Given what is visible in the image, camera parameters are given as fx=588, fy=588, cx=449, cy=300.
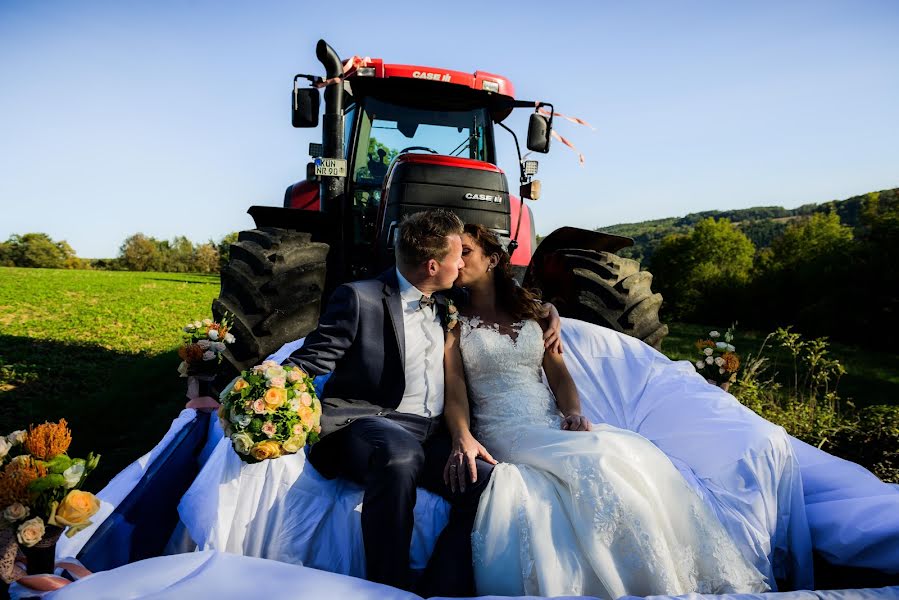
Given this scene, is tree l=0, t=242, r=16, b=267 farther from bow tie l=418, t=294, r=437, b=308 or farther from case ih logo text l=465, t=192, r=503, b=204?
bow tie l=418, t=294, r=437, b=308

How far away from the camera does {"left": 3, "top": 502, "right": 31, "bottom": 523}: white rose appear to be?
66.5 inches

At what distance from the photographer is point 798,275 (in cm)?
1588

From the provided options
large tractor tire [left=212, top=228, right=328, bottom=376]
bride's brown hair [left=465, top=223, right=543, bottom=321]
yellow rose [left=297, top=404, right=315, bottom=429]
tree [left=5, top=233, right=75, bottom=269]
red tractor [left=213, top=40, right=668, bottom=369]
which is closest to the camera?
yellow rose [left=297, top=404, right=315, bottom=429]

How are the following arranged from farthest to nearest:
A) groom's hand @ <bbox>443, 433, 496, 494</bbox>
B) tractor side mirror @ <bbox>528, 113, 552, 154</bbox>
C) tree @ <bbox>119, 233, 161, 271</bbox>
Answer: tree @ <bbox>119, 233, 161, 271</bbox>, tractor side mirror @ <bbox>528, 113, 552, 154</bbox>, groom's hand @ <bbox>443, 433, 496, 494</bbox>

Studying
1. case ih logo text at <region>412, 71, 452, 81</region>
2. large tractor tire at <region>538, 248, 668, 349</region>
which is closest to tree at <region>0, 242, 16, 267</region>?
case ih logo text at <region>412, 71, 452, 81</region>

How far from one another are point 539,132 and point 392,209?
1692mm

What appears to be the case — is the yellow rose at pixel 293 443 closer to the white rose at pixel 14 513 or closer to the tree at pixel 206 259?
the white rose at pixel 14 513

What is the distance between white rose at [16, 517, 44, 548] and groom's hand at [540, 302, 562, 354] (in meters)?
2.24

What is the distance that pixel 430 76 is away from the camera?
472 cm

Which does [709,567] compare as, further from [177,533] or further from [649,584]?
[177,533]

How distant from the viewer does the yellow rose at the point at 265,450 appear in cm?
213

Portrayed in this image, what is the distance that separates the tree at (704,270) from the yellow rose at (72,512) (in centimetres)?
1999

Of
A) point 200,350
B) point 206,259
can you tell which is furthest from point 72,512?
point 206,259

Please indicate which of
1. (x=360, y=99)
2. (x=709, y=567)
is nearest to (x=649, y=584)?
(x=709, y=567)
